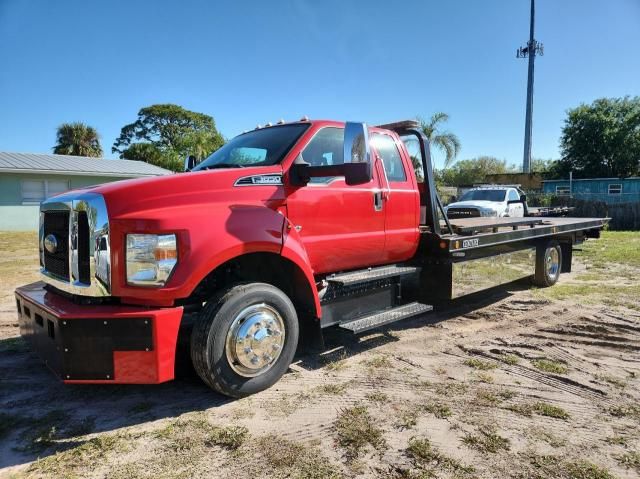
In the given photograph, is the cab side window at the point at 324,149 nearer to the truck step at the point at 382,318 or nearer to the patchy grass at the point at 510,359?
the truck step at the point at 382,318

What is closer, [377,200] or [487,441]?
[487,441]

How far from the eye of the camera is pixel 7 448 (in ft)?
9.23

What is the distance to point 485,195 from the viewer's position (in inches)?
634

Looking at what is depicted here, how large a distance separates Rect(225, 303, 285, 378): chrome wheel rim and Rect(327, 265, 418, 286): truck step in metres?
0.78

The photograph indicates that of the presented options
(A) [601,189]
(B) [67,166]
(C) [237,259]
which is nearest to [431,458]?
(C) [237,259]

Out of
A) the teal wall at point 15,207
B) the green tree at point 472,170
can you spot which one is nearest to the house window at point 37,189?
the teal wall at point 15,207

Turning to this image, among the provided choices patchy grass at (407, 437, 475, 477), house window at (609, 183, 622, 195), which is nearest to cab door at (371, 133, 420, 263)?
patchy grass at (407, 437, 475, 477)

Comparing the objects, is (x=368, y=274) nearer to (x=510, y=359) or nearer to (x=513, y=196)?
(x=510, y=359)

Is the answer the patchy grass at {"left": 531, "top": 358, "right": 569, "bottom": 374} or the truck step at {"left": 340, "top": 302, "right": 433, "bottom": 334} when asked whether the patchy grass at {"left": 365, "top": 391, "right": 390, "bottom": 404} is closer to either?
the truck step at {"left": 340, "top": 302, "right": 433, "bottom": 334}

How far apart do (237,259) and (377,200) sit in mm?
1615

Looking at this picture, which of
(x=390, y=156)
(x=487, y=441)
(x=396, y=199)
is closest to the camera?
(x=487, y=441)

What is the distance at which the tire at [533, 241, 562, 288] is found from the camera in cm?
737

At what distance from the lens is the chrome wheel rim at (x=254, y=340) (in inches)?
131

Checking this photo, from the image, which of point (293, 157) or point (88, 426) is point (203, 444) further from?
point (293, 157)
